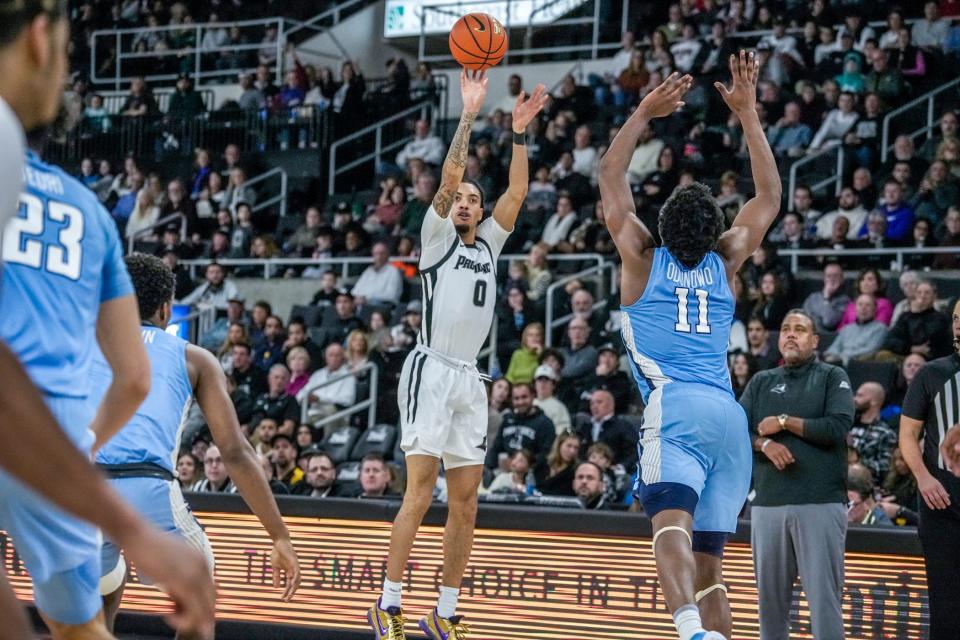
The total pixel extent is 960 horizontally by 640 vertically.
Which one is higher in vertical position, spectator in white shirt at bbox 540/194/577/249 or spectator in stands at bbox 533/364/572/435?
spectator in white shirt at bbox 540/194/577/249

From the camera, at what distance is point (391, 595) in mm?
7473

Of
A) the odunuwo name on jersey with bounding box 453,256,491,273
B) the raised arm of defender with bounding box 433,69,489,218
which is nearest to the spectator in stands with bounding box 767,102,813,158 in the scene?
the raised arm of defender with bounding box 433,69,489,218

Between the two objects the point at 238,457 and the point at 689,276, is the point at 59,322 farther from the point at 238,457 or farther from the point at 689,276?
the point at 689,276

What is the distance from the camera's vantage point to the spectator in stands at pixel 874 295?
1223cm

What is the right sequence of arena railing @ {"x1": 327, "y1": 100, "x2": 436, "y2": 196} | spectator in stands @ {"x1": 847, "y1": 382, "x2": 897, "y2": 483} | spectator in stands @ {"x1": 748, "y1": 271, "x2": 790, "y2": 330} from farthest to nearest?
arena railing @ {"x1": 327, "y1": 100, "x2": 436, "y2": 196} → spectator in stands @ {"x1": 748, "y1": 271, "x2": 790, "y2": 330} → spectator in stands @ {"x1": 847, "y1": 382, "x2": 897, "y2": 483}

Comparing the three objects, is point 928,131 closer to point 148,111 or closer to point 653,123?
point 653,123

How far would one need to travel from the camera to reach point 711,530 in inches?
234

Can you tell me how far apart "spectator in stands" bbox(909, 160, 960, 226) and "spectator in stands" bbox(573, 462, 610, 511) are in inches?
201

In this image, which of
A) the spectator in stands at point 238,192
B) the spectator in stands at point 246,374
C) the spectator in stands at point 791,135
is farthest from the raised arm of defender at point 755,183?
the spectator in stands at point 238,192

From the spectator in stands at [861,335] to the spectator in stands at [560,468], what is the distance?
2507 mm

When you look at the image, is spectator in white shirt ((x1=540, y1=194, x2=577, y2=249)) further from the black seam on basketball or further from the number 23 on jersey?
the number 23 on jersey

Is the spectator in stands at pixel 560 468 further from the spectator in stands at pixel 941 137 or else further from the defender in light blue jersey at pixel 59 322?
the defender in light blue jersey at pixel 59 322

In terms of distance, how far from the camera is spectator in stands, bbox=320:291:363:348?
49.6ft

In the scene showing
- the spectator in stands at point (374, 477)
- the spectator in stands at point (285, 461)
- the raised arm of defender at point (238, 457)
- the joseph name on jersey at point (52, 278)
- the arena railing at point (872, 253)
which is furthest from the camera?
the arena railing at point (872, 253)
